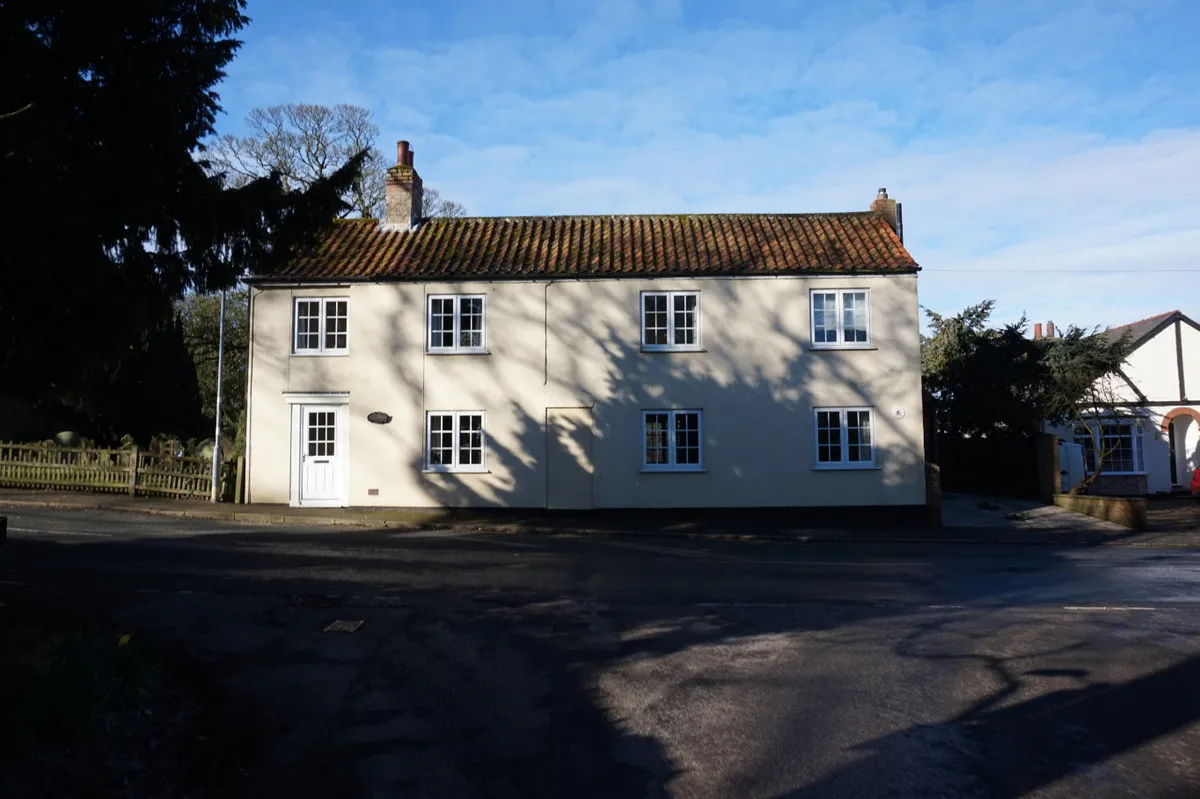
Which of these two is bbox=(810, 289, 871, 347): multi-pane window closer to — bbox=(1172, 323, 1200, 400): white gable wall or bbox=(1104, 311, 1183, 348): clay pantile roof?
bbox=(1104, 311, 1183, 348): clay pantile roof

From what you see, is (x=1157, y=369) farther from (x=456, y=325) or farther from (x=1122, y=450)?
(x=456, y=325)

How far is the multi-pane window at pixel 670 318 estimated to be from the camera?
2155 centimetres

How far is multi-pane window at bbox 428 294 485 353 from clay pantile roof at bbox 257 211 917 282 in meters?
0.56

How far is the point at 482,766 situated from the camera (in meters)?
5.63

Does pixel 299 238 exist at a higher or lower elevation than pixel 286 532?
higher

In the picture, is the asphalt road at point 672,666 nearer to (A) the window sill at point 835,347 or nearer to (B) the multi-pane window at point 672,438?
(B) the multi-pane window at point 672,438

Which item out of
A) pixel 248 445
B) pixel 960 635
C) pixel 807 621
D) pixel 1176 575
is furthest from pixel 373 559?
pixel 1176 575

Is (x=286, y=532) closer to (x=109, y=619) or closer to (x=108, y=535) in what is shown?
(x=108, y=535)

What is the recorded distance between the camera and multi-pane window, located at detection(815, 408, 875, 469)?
2148 cm

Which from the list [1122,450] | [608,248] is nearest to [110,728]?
[608,248]

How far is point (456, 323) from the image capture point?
2167 centimetres

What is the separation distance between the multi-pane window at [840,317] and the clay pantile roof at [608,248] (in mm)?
661

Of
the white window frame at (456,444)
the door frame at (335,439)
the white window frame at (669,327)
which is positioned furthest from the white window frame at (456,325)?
the white window frame at (669,327)

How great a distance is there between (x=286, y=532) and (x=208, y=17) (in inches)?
379
